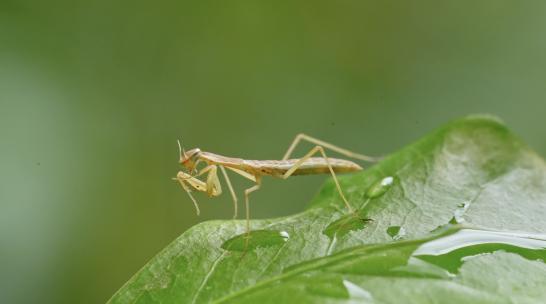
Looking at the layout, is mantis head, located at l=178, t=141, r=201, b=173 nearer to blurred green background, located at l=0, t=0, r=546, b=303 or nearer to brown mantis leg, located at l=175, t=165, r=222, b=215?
brown mantis leg, located at l=175, t=165, r=222, b=215

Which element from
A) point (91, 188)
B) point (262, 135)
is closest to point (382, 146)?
point (262, 135)

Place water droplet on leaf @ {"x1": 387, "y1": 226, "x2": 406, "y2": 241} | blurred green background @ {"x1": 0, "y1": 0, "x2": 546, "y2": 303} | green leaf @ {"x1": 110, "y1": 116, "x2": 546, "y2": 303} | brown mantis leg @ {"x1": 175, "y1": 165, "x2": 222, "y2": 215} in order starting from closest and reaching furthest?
green leaf @ {"x1": 110, "y1": 116, "x2": 546, "y2": 303} → water droplet on leaf @ {"x1": 387, "y1": 226, "x2": 406, "y2": 241} → brown mantis leg @ {"x1": 175, "y1": 165, "x2": 222, "y2": 215} → blurred green background @ {"x1": 0, "y1": 0, "x2": 546, "y2": 303}

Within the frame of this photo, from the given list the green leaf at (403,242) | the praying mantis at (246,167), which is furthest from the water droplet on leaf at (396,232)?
the praying mantis at (246,167)

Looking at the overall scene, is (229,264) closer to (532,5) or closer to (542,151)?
(542,151)

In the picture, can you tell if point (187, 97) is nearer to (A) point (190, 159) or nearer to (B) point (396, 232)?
(A) point (190, 159)

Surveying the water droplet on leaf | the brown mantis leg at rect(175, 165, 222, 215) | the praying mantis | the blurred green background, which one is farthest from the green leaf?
the blurred green background

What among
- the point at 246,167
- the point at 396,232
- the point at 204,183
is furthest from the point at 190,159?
the point at 396,232

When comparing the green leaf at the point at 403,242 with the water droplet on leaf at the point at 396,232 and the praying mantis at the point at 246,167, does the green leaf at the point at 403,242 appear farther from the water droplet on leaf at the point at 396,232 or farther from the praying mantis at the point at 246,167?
the praying mantis at the point at 246,167
